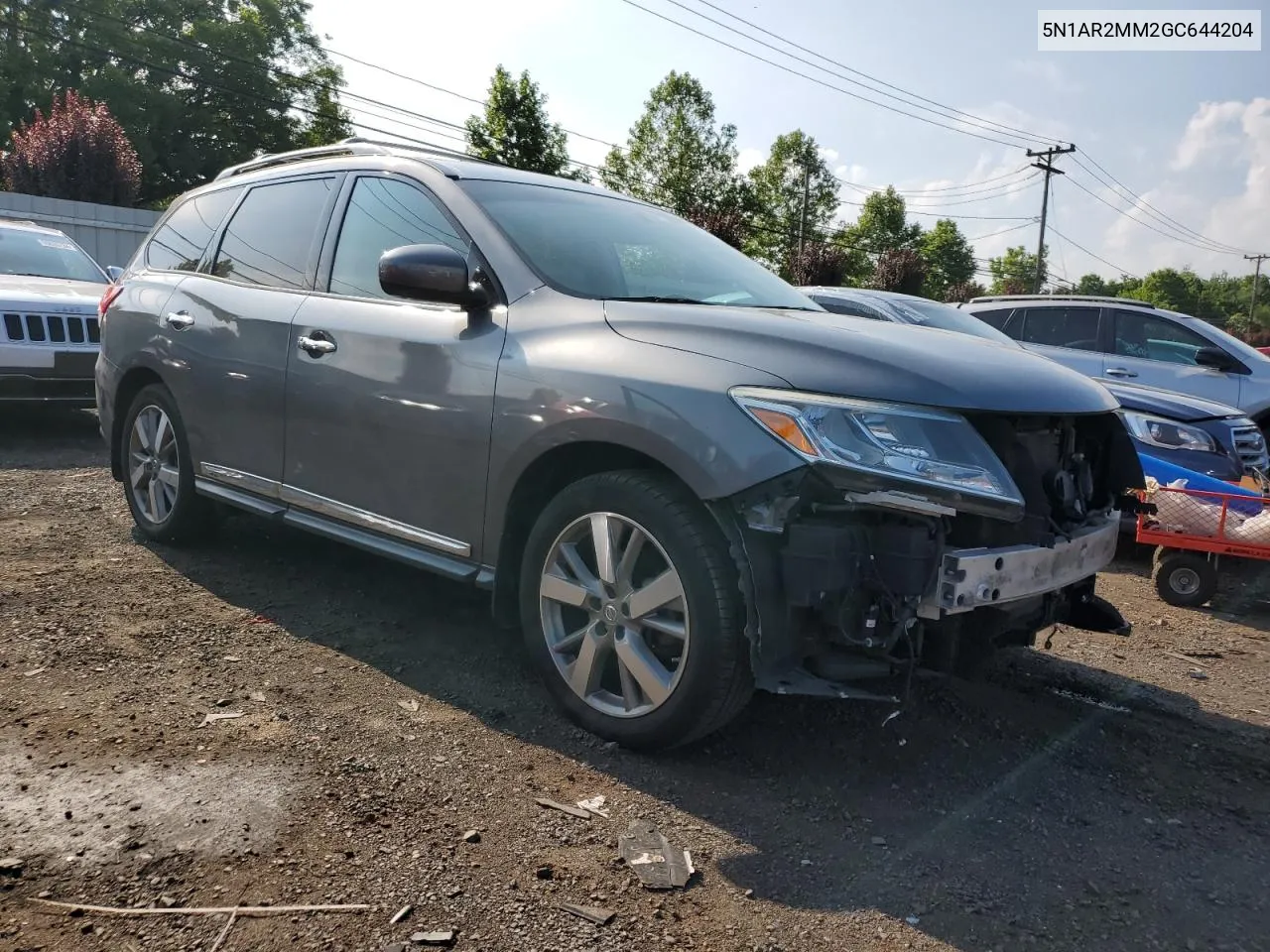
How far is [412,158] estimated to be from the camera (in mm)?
3955

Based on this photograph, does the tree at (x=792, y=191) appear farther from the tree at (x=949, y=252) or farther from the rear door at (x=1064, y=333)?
the rear door at (x=1064, y=333)

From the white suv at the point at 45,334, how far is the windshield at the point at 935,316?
6475 mm

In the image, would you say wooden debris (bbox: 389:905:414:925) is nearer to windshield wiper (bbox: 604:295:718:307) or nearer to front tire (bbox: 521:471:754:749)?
front tire (bbox: 521:471:754:749)

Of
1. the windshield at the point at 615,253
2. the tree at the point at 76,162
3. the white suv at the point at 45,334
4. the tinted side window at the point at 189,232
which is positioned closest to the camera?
the windshield at the point at 615,253

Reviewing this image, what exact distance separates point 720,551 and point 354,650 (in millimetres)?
1759

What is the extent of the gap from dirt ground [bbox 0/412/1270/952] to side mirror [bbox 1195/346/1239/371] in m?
5.71

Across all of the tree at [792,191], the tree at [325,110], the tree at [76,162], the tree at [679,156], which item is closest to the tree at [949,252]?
A: the tree at [792,191]

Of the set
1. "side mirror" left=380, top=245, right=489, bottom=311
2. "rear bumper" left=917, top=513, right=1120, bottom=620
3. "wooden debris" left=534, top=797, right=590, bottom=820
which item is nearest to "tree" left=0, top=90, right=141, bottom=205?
"side mirror" left=380, top=245, right=489, bottom=311

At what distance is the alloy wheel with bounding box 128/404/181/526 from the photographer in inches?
194

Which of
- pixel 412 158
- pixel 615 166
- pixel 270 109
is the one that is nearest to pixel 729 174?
pixel 615 166

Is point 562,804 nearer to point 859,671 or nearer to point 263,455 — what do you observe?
point 859,671

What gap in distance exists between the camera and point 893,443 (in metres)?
2.66

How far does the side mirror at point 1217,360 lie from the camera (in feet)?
30.3

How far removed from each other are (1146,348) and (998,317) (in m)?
1.39
